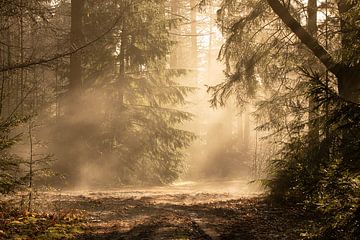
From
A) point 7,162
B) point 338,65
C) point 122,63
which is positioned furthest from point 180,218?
point 122,63

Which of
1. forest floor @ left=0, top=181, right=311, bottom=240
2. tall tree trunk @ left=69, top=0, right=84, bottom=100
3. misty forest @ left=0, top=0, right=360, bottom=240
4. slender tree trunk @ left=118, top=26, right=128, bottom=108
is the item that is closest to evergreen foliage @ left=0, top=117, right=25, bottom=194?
misty forest @ left=0, top=0, right=360, bottom=240

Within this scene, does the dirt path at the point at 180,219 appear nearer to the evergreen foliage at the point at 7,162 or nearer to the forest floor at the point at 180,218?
the forest floor at the point at 180,218

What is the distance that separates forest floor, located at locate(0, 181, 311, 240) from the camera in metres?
8.09

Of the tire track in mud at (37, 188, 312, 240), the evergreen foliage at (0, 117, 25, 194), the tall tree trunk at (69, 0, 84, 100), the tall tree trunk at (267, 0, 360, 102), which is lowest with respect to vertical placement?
the tire track in mud at (37, 188, 312, 240)

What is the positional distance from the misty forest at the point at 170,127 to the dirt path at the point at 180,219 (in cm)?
6

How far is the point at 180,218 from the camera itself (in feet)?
31.8

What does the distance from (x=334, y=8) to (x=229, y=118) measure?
2482 centimetres

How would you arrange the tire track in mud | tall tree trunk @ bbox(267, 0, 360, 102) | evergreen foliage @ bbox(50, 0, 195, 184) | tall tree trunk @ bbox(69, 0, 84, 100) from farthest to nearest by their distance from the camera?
evergreen foliage @ bbox(50, 0, 195, 184), tall tree trunk @ bbox(69, 0, 84, 100), tall tree trunk @ bbox(267, 0, 360, 102), the tire track in mud

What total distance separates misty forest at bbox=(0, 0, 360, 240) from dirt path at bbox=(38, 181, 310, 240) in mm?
56

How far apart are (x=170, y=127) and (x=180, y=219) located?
14.2m

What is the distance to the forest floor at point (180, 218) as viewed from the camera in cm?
809

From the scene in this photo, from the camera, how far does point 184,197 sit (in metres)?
14.4

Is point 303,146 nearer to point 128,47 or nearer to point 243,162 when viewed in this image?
point 128,47

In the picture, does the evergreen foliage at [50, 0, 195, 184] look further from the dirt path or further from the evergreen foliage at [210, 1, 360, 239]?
the dirt path
